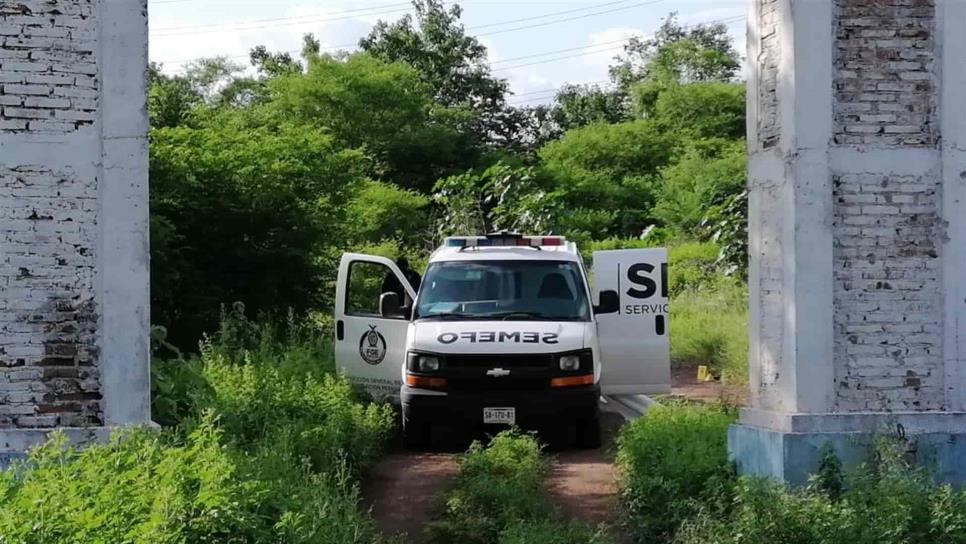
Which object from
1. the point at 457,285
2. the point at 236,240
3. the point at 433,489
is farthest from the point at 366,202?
the point at 433,489

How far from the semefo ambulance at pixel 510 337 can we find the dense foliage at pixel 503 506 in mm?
1214

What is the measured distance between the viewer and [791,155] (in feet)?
24.0

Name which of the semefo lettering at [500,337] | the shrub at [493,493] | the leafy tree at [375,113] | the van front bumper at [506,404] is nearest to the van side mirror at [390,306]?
the semefo lettering at [500,337]

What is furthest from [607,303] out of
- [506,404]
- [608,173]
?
[608,173]

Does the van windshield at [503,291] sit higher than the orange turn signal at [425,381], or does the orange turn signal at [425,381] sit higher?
the van windshield at [503,291]

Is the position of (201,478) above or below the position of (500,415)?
above

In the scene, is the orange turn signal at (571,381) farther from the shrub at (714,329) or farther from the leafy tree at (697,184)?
the leafy tree at (697,184)

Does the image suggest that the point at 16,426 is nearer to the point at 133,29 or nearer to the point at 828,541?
the point at 133,29

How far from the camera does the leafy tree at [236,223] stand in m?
15.6

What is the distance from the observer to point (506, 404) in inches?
409

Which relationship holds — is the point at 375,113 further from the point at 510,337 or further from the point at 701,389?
the point at 510,337

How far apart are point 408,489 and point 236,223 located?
8118 mm

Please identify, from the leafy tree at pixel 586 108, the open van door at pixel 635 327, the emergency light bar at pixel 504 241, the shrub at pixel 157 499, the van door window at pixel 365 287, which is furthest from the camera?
the leafy tree at pixel 586 108

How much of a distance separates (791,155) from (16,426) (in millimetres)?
4935
